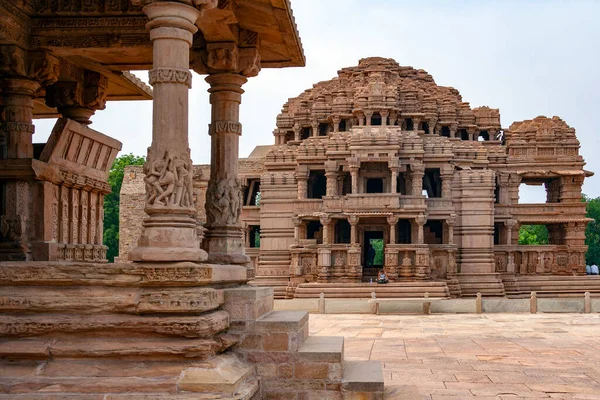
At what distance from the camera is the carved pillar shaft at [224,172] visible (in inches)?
373

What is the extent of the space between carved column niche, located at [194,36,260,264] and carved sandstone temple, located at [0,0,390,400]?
0.06ft

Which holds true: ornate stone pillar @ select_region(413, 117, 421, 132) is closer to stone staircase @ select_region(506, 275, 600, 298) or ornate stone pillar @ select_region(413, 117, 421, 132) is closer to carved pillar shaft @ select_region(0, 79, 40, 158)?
stone staircase @ select_region(506, 275, 600, 298)

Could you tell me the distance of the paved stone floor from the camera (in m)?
9.63

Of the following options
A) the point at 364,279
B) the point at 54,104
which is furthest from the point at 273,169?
the point at 54,104

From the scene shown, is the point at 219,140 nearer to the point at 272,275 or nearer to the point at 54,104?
the point at 54,104

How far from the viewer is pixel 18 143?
9844mm

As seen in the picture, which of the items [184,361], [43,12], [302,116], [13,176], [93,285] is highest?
[302,116]

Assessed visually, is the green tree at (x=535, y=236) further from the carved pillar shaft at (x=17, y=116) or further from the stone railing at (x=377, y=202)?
the carved pillar shaft at (x=17, y=116)

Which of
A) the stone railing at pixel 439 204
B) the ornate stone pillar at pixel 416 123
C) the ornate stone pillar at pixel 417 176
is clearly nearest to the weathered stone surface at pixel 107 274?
the stone railing at pixel 439 204

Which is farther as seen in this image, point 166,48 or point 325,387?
point 325,387

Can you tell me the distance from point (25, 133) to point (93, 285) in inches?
152

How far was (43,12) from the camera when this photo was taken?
9336 millimetres

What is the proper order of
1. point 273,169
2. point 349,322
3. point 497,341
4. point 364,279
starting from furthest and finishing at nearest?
point 273,169
point 364,279
point 349,322
point 497,341

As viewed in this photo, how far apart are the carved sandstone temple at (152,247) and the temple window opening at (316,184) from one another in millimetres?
26744
